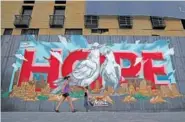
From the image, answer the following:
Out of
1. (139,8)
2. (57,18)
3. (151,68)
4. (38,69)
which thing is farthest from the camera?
(57,18)

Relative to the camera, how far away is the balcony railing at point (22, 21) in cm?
2186

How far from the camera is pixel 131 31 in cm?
2153

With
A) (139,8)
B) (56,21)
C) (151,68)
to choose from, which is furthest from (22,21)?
(151,68)

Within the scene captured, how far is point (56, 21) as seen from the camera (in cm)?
2216

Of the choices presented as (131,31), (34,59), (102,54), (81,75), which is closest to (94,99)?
(81,75)

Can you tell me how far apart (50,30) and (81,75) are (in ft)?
23.3

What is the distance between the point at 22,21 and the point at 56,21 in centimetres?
264

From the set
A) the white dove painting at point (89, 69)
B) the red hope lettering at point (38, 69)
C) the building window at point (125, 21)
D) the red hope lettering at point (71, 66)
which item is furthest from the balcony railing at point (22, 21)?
the white dove painting at point (89, 69)

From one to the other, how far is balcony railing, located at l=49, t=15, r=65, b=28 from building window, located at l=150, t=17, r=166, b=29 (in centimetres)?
698

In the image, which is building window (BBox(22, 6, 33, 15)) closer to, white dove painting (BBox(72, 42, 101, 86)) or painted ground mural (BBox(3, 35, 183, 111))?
painted ground mural (BBox(3, 35, 183, 111))

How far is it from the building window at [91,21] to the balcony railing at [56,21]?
1.89 meters

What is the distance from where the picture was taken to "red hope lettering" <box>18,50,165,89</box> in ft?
51.6

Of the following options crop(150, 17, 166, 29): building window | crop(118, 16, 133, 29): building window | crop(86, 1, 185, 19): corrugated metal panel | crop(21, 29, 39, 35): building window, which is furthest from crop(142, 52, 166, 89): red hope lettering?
crop(21, 29, 39, 35): building window

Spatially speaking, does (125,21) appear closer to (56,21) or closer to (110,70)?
(56,21)
